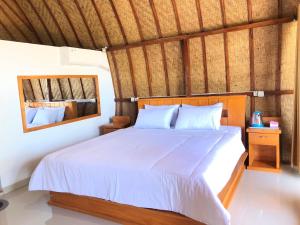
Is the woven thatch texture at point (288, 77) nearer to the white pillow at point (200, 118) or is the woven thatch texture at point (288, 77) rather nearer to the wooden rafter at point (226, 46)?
the wooden rafter at point (226, 46)

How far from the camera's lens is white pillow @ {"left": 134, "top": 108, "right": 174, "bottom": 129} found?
4012 millimetres

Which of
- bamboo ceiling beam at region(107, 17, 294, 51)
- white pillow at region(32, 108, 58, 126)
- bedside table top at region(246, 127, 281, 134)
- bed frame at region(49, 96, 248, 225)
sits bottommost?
bed frame at region(49, 96, 248, 225)

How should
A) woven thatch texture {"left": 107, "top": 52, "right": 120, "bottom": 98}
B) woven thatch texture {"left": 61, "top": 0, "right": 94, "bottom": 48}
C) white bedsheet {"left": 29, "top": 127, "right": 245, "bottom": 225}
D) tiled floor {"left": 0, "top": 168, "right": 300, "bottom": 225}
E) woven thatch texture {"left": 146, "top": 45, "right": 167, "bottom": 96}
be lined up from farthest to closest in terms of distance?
woven thatch texture {"left": 107, "top": 52, "right": 120, "bottom": 98}
woven thatch texture {"left": 146, "top": 45, "right": 167, "bottom": 96}
woven thatch texture {"left": 61, "top": 0, "right": 94, "bottom": 48}
tiled floor {"left": 0, "top": 168, "right": 300, "bottom": 225}
white bedsheet {"left": 29, "top": 127, "right": 245, "bottom": 225}

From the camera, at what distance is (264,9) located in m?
3.50

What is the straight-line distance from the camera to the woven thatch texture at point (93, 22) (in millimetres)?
4156

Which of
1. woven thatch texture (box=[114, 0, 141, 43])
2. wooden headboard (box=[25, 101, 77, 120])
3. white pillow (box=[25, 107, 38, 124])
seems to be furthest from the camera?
wooden headboard (box=[25, 101, 77, 120])

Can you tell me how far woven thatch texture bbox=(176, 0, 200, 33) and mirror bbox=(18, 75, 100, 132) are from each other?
6.26ft

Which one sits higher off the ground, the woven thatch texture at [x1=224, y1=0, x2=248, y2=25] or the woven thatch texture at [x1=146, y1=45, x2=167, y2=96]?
the woven thatch texture at [x1=224, y1=0, x2=248, y2=25]

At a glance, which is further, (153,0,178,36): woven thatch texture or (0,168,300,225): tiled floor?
(153,0,178,36): woven thatch texture

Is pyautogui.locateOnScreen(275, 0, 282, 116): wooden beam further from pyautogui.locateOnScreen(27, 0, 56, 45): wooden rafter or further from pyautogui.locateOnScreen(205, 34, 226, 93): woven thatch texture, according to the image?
pyautogui.locateOnScreen(27, 0, 56, 45): wooden rafter

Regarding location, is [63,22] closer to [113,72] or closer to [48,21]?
[48,21]

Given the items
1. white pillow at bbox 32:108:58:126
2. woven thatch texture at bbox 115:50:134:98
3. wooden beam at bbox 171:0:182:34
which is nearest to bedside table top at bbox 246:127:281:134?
wooden beam at bbox 171:0:182:34

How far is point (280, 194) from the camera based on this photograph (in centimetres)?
292

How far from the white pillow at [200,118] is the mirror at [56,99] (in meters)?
1.84
